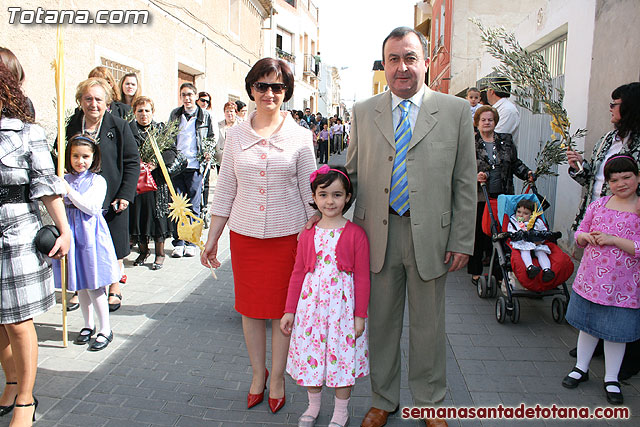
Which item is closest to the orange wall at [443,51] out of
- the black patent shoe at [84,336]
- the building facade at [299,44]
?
the building facade at [299,44]

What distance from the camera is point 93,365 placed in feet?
12.4

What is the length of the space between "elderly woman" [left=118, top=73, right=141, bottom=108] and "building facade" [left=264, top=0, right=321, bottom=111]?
61.4ft

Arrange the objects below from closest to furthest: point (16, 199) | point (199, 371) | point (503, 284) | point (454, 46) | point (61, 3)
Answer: point (16, 199) → point (199, 371) → point (503, 284) → point (61, 3) → point (454, 46)

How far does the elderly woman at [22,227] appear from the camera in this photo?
2779 mm

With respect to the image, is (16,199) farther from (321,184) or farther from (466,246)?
(466,246)

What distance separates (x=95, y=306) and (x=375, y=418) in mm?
2459

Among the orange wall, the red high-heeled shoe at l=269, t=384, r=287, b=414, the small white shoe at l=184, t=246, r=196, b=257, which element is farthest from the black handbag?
the orange wall

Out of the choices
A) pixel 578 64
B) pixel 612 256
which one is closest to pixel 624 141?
pixel 612 256

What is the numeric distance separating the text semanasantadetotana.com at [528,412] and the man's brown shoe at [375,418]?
17 cm

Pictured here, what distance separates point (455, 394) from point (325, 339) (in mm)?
1177

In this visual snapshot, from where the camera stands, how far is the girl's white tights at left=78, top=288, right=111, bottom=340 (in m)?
4.07

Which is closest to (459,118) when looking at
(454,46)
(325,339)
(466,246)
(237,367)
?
(466,246)

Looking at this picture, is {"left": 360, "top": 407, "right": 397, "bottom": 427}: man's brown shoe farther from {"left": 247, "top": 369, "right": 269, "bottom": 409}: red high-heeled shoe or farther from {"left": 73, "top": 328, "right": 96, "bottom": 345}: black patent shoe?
{"left": 73, "top": 328, "right": 96, "bottom": 345}: black patent shoe

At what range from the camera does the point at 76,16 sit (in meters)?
7.17
